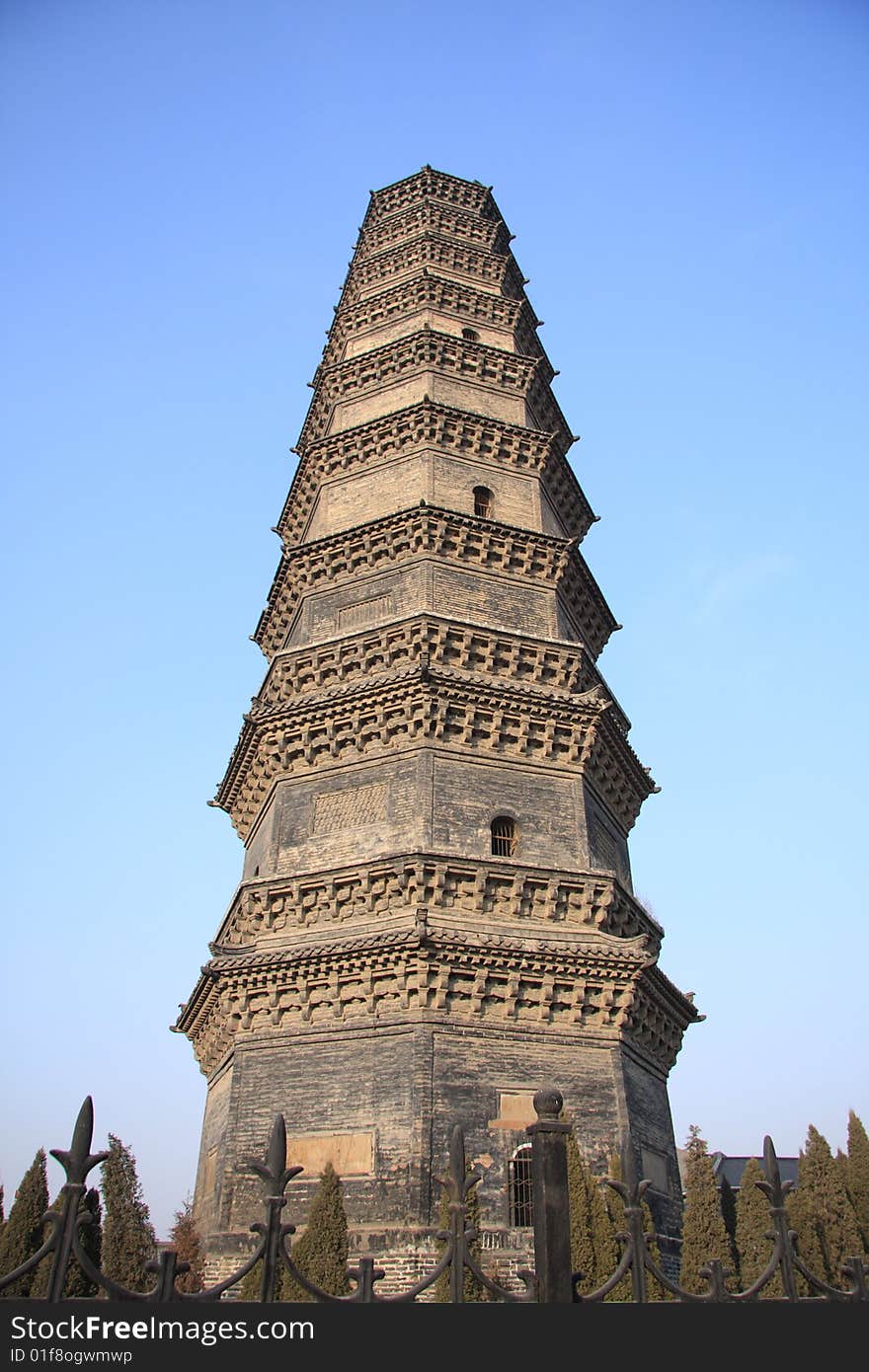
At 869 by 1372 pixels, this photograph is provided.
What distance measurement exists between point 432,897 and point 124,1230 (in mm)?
8413

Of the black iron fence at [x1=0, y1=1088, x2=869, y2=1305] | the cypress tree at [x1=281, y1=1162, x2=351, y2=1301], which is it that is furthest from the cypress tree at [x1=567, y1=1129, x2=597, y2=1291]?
the black iron fence at [x1=0, y1=1088, x2=869, y2=1305]

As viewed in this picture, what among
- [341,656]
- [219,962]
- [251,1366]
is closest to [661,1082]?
[219,962]

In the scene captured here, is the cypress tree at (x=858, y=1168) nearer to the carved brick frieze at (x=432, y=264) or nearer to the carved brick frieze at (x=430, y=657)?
the carved brick frieze at (x=430, y=657)

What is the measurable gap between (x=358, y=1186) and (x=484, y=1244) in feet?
5.59

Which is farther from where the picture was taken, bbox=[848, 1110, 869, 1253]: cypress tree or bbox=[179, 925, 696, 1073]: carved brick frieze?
bbox=[848, 1110, 869, 1253]: cypress tree

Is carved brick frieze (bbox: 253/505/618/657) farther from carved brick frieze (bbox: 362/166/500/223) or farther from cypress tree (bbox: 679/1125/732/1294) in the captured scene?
carved brick frieze (bbox: 362/166/500/223)

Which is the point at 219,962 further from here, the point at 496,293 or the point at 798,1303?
the point at 496,293

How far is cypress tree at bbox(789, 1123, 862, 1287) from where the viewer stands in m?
14.6

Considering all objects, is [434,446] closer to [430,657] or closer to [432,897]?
[430,657]

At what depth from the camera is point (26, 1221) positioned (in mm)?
14820

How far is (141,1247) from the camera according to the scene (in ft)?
53.9

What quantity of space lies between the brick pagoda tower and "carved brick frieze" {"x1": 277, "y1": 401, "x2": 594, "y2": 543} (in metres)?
0.05

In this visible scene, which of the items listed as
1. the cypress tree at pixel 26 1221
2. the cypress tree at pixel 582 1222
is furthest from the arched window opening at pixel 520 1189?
the cypress tree at pixel 26 1221

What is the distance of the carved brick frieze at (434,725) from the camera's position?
50.9 feet
